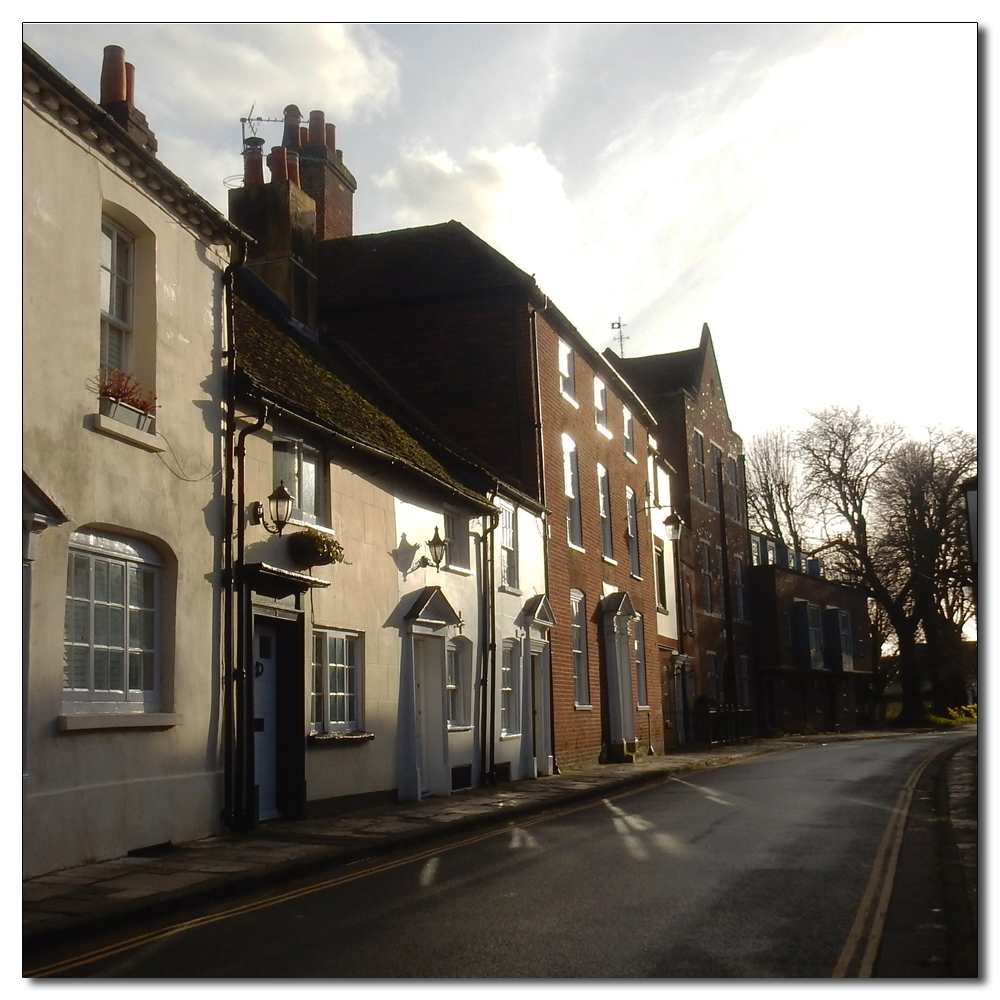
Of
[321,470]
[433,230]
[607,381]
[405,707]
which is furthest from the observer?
[607,381]

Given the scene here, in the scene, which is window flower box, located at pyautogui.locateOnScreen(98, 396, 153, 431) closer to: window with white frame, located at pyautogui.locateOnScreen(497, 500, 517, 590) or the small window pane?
the small window pane

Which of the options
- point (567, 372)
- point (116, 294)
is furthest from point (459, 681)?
point (116, 294)

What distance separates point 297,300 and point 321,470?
846cm

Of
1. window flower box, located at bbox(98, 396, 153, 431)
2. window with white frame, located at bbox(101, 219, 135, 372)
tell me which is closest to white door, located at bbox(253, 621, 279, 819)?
window flower box, located at bbox(98, 396, 153, 431)

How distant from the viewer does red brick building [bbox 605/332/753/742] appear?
36062 millimetres

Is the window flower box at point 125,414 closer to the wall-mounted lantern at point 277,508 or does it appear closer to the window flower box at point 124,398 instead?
the window flower box at point 124,398

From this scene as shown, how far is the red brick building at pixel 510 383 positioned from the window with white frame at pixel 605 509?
509mm

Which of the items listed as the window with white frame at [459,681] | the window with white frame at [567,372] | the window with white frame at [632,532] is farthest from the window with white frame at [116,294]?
the window with white frame at [632,532]

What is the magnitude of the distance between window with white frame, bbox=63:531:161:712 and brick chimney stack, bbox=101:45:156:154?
520cm

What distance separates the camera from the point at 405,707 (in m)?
16.4

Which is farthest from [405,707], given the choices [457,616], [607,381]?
[607,381]

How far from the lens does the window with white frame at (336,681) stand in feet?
46.9

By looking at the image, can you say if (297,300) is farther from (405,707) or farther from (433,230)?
(405,707)

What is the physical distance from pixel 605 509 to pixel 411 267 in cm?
791
